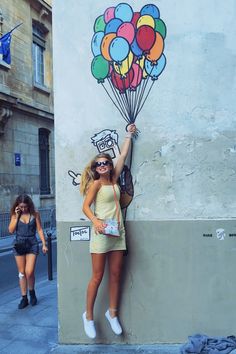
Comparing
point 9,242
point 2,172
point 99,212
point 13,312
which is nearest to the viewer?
point 99,212

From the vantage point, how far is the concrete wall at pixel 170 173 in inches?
196

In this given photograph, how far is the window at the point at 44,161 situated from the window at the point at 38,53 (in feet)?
8.24

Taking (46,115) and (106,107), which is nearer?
(106,107)

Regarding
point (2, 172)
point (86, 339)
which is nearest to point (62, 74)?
point (86, 339)

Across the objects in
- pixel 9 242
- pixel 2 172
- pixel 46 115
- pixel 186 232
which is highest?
pixel 46 115

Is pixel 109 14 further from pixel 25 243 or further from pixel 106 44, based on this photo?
pixel 25 243

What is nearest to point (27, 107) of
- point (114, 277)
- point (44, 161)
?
point (44, 161)

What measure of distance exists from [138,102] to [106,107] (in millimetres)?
339

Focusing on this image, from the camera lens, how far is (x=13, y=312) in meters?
6.88

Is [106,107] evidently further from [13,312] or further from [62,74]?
[13,312]

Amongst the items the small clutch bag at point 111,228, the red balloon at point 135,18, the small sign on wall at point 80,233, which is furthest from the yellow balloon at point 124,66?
the small sign on wall at point 80,233

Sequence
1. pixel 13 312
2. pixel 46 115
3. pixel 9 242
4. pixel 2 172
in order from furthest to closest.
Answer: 1. pixel 46 115
2. pixel 2 172
3. pixel 9 242
4. pixel 13 312

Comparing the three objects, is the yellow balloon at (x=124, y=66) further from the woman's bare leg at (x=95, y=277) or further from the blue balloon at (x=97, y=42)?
the woman's bare leg at (x=95, y=277)

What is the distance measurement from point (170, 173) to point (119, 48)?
1.41 m
